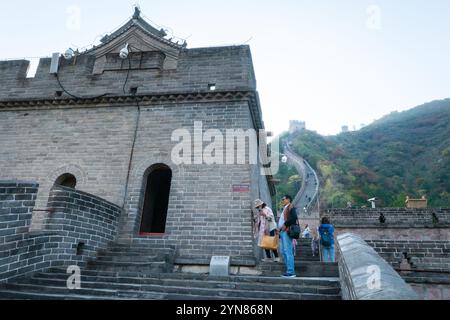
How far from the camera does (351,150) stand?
250 feet

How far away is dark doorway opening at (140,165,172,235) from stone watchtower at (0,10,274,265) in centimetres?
6

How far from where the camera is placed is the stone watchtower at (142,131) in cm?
848

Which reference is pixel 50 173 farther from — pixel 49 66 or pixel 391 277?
pixel 391 277

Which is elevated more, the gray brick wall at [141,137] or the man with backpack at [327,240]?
the gray brick wall at [141,137]

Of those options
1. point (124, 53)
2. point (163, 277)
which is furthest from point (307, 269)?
point (124, 53)

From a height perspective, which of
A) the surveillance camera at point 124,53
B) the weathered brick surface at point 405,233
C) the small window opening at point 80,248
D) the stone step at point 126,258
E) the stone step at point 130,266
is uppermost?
the surveillance camera at point 124,53

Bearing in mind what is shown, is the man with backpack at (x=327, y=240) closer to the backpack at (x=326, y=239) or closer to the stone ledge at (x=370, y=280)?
the backpack at (x=326, y=239)

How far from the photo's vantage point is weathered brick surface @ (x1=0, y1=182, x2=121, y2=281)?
5.74 m

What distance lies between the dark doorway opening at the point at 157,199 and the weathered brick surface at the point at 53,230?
2.19 m

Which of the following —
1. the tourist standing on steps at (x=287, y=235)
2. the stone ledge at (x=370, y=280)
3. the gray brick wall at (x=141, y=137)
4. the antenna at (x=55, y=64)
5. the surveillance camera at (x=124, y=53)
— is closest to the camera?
the stone ledge at (x=370, y=280)

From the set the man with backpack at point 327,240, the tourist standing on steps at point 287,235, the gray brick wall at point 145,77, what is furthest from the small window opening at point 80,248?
the man with backpack at point 327,240

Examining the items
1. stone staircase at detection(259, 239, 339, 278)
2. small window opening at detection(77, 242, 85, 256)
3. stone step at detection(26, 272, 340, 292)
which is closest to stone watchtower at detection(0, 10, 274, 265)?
stone staircase at detection(259, 239, 339, 278)
